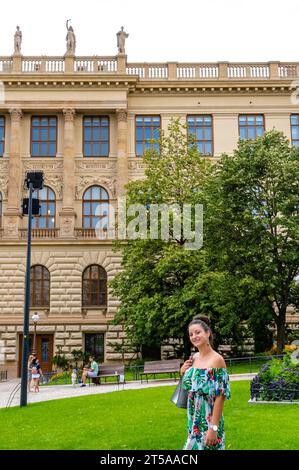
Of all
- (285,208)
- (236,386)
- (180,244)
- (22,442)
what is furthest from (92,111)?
(22,442)

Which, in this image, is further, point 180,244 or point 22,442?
point 180,244

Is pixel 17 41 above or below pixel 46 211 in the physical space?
above

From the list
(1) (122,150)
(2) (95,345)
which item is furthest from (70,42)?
(2) (95,345)

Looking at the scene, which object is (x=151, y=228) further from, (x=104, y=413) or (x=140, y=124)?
(x=104, y=413)

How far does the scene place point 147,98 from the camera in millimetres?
43062

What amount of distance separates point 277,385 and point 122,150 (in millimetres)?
28386

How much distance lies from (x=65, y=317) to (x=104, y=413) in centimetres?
2347

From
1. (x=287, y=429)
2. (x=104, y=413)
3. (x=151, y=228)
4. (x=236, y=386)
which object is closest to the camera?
(x=287, y=429)

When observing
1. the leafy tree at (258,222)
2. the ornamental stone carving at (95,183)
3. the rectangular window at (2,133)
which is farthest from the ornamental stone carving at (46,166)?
the leafy tree at (258,222)

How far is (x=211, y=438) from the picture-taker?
6375mm

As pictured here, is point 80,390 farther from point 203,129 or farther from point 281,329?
point 203,129

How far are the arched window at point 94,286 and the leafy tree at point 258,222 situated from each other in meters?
12.3

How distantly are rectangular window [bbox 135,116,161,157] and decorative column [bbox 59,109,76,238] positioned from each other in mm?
4794

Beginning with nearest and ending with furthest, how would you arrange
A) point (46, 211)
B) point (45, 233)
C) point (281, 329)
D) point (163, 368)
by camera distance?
point (163, 368), point (281, 329), point (45, 233), point (46, 211)
